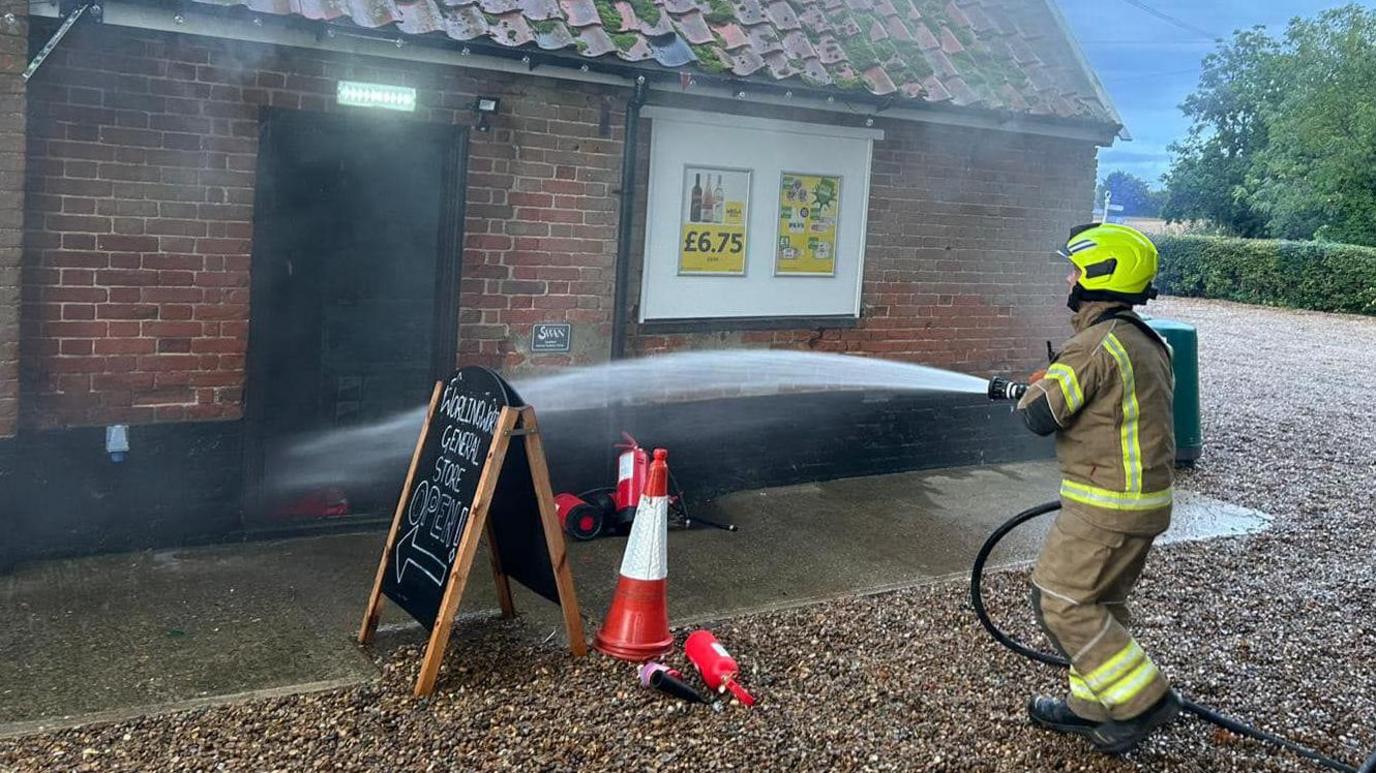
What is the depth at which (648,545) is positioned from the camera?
5043mm

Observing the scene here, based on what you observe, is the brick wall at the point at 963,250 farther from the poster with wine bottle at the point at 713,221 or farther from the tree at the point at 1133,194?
the tree at the point at 1133,194

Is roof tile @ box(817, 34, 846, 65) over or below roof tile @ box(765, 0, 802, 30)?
below

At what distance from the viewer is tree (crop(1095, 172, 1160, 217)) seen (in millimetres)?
47969

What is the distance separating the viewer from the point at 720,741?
424 cm

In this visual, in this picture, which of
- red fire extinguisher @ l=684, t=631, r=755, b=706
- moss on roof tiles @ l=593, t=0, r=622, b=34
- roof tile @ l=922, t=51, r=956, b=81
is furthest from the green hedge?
red fire extinguisher @ l=684, t=631, r=755, b=706

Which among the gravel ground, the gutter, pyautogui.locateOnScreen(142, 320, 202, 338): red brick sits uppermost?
the gutter

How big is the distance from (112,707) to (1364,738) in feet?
15.4

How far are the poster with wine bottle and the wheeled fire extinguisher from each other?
1.29 meters

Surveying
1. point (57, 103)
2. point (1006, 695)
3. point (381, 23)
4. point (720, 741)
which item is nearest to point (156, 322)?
point (57, 103)

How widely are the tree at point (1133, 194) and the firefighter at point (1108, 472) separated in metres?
45.2

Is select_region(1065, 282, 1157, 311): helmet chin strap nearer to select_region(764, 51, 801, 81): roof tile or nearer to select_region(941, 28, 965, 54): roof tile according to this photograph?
select_region(764, 51, 801, 81): roof tile

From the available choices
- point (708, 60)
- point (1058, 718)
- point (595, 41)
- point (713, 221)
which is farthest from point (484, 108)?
point (1058, 718)

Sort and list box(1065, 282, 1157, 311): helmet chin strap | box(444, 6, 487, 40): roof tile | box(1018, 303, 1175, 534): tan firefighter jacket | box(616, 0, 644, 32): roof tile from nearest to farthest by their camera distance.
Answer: box(1018, 303, 1175, 534): tan firefighter jacket, box(1065, 282, 1157, 311): helmet chin strap, box(444, 6, 487, 40): roof tile, box(616, 0, 644, 32): roof tile

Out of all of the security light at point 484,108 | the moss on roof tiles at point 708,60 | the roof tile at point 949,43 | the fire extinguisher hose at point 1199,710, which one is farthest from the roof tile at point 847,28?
the fire extinguisher hose at point 1199,710
